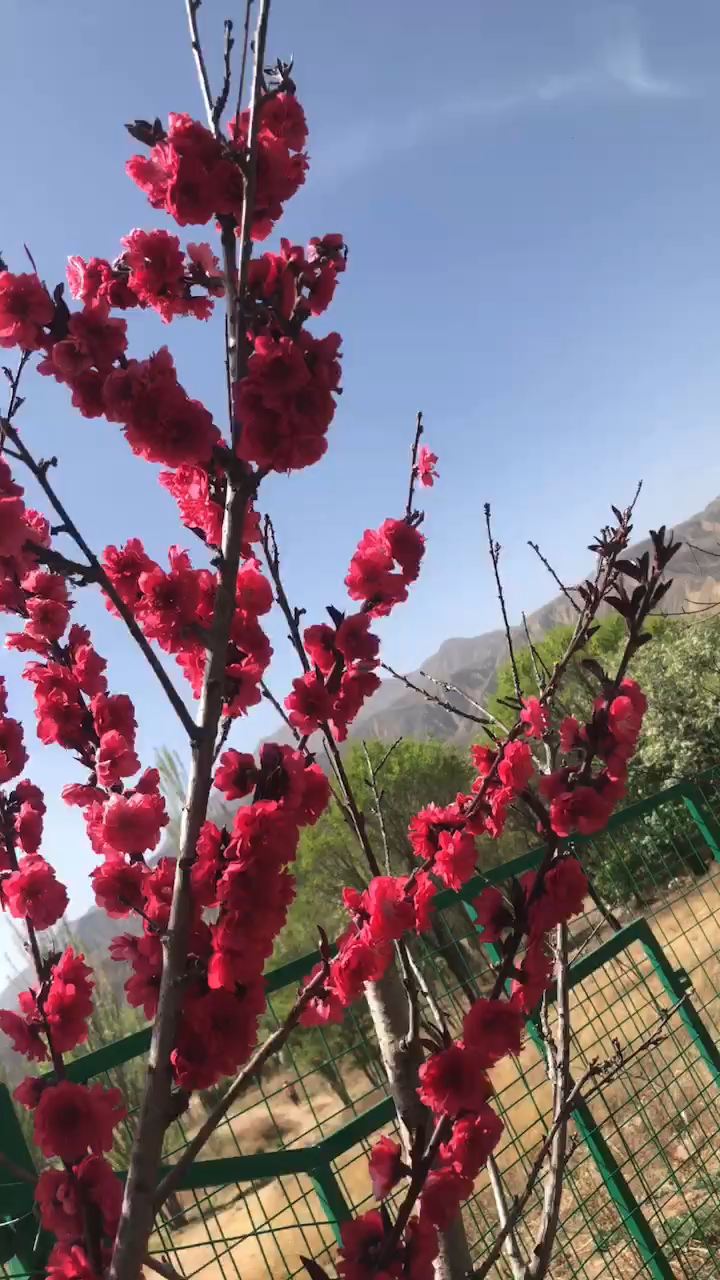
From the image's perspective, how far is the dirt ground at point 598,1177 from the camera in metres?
2.61

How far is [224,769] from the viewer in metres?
1.22

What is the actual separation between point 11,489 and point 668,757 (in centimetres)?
1726

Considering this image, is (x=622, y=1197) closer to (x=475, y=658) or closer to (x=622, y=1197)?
(x=622, y=1197)

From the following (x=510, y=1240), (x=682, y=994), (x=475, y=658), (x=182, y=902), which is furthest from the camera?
(x=475, y=658)

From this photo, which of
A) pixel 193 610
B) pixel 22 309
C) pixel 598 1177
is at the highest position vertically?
pixel 22 309

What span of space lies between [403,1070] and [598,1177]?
15.9 feet

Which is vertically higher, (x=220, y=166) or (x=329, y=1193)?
(x=220, y=166)

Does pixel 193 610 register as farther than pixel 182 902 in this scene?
Yes

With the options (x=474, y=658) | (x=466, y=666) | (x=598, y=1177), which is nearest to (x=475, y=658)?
(x=474, y=658)

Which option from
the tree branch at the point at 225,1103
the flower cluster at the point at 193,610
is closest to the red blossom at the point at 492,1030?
the tree branch at the point at 225,1103

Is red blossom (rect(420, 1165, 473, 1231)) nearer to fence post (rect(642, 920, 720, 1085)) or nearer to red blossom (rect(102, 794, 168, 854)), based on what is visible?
red blossom (rect(102, 794, 168, 854))

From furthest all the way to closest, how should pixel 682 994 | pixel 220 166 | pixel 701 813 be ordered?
pixel 701 813 < pixel 682 994 < pixel 220 166

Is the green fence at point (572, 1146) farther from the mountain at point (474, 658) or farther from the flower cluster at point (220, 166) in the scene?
the mountain at point (474, 658)

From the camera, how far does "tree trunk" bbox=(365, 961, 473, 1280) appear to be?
144cm
